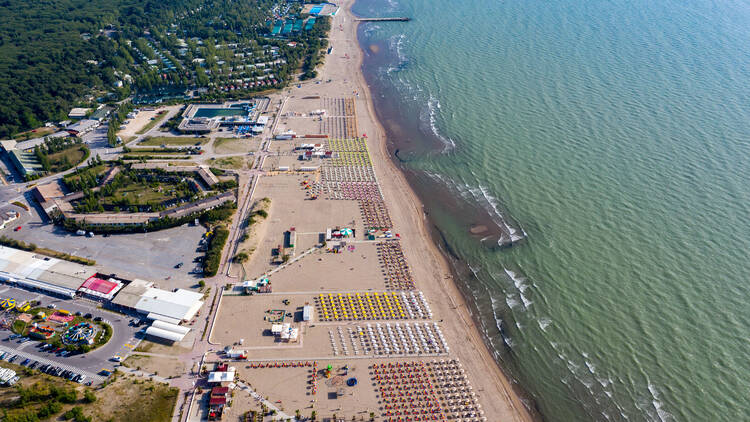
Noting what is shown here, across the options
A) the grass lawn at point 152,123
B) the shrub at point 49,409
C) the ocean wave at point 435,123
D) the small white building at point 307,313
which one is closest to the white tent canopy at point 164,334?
the shrub at point 49,409

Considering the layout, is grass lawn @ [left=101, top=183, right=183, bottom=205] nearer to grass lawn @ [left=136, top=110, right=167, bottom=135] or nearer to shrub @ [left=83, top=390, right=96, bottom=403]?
grass lawn @ [left=136, top=110, right=167, bottom=135]

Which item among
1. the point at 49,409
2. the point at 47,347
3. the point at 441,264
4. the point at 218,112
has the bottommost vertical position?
the point at 47,347

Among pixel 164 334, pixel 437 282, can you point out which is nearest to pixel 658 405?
pixel 437 282

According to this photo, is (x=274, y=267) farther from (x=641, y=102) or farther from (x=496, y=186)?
(x=641, y=102)

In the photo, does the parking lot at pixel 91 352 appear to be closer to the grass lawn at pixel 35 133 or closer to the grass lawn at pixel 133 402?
the grass lawn at pixel 133 402

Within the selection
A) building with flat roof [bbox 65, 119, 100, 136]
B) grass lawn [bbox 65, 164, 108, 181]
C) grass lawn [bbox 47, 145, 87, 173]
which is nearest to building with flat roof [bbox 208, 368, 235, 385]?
grass lawn [bbox 65, 164, 108, 181]

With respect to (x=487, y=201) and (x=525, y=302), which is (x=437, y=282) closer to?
(x=525, y=302)
